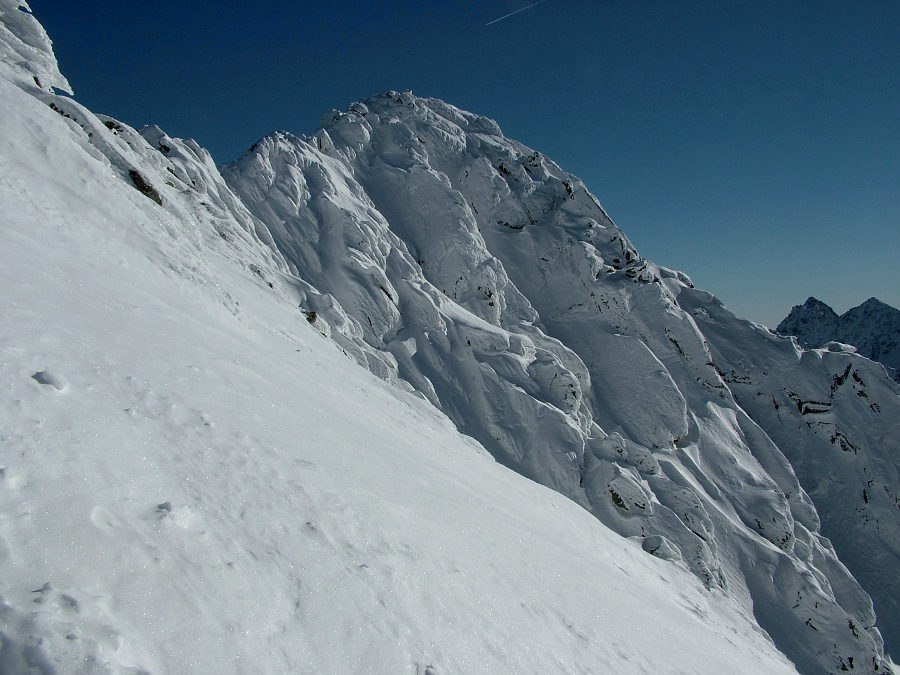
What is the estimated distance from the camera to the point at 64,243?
11648 mm

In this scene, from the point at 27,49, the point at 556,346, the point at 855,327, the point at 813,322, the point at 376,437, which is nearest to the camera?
the point at 376,437

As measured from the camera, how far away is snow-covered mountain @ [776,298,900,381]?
123375mm

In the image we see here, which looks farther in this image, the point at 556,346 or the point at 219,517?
the point at 556,346

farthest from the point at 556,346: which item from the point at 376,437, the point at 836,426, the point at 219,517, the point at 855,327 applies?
the point at 855,327

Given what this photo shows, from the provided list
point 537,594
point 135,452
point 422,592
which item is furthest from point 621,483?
point 135,452

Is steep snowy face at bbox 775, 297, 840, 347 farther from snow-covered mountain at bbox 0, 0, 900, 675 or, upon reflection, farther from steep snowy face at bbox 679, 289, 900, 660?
snow-covered mountain at bbox 0, 0, 900, 675

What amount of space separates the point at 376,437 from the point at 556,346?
31.6 m

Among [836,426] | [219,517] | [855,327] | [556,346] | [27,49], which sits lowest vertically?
[219,517]

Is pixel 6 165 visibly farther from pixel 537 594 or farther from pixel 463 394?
pixel 463 394

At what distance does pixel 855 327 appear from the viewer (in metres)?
131

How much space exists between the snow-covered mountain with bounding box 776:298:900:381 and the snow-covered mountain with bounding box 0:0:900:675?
94215 millimetres

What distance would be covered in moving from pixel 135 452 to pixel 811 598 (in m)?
44.7

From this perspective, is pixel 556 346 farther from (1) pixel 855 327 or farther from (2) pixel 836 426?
(1) pixel 855 327

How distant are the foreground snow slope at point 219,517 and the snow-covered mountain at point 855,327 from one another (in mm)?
148999
